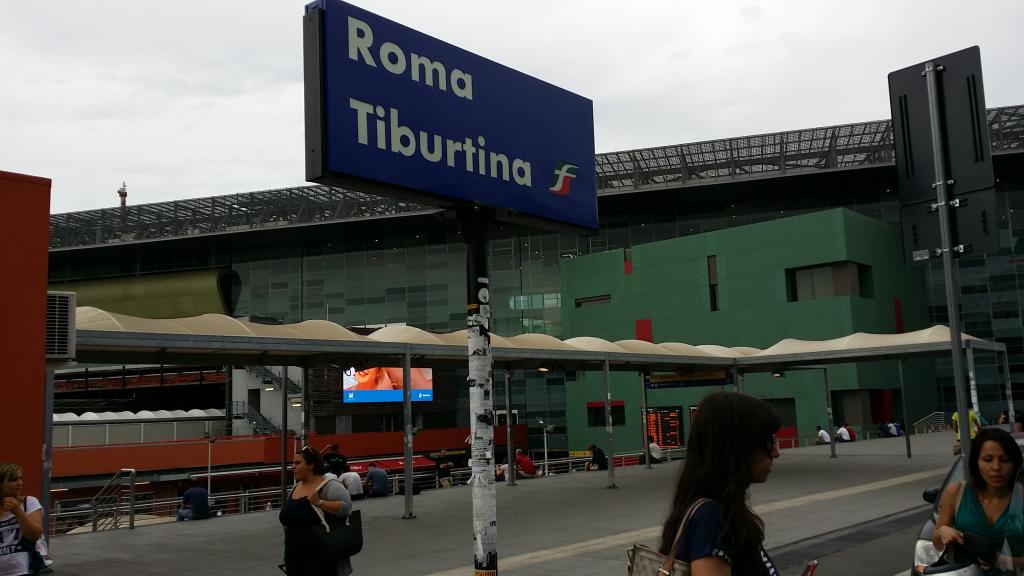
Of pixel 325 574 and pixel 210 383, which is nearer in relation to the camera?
pixel 325 574

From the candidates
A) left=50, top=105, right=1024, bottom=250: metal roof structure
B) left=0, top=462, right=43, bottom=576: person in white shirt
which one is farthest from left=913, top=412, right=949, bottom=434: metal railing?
left=0, top=462, right=43, bottom=576: person in white shirt

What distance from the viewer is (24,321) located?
33.9ft

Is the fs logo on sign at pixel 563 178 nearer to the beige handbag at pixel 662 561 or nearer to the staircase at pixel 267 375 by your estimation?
the beige handbag at pixel 662 561

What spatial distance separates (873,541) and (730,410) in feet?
36.6

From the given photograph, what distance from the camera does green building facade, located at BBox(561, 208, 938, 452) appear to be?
154 feet

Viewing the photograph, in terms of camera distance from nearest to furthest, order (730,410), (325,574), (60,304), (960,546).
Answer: (730,410) < (960,546) < (325,574) < (60,304)

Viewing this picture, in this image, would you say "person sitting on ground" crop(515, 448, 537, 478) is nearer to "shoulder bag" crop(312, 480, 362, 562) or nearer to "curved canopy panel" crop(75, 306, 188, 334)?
"curved canopy panel" crop(75, 306, 188, 334)

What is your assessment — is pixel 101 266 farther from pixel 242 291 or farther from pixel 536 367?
pixel 536 367

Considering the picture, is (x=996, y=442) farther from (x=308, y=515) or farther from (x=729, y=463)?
(x=308, y=515)

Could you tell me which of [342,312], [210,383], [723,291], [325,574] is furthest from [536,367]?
[342,312]

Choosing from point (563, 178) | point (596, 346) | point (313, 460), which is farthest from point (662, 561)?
point (596, 346)

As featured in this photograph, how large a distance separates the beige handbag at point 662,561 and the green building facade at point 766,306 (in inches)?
1652

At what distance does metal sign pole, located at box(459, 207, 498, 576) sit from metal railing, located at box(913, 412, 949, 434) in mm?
49143

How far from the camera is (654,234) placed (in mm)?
62469
